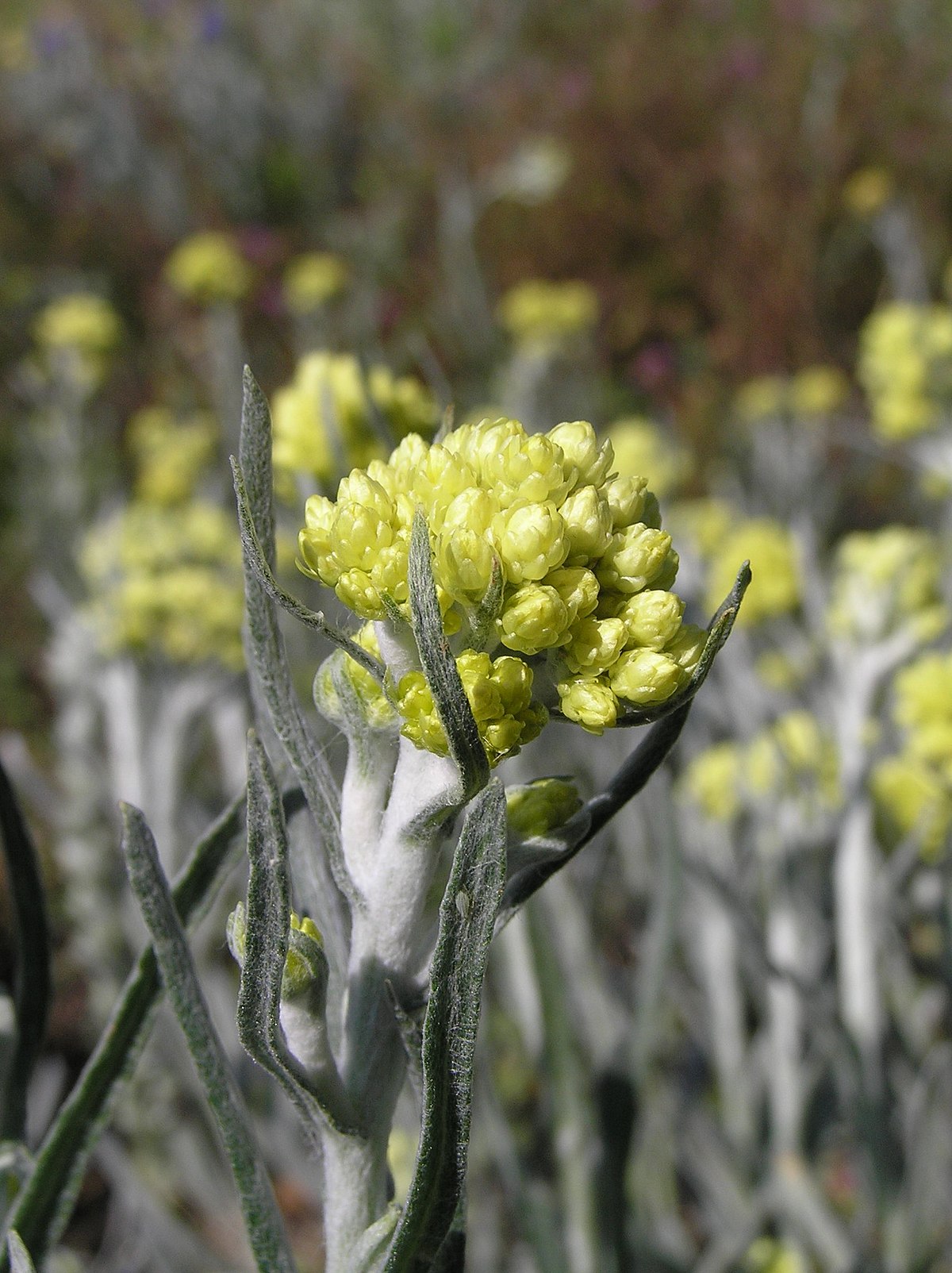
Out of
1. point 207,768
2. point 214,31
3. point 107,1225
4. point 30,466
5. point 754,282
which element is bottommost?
point 107,1225

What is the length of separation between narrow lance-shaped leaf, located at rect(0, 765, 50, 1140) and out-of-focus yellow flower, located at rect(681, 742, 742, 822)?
1172 mm

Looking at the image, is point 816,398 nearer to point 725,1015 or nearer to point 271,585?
point 725,1015

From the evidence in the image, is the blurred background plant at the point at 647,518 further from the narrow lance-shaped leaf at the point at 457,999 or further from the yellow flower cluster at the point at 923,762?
the narrow lance-shaped leaf at the point at 457,999

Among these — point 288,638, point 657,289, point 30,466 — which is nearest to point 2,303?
point 30,466

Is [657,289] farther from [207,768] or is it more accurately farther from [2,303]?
[207,768]

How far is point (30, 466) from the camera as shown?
10.00ft

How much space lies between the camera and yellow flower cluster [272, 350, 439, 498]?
995 millimetres

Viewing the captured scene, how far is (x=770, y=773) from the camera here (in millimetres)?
1541

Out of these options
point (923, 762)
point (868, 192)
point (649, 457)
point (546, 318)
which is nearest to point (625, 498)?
point (923, 762)

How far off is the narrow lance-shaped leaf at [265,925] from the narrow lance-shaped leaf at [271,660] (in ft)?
0.15

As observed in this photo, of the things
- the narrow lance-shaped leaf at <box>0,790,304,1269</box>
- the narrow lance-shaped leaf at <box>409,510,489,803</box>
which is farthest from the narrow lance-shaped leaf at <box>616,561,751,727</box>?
the narrow lance-shaped leaf at <box>0,790,304,1269</box>

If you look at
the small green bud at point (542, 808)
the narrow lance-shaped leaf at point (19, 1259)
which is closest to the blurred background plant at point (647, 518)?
the small green bud at point (542, 808)

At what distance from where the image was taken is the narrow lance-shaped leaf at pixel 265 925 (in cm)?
43

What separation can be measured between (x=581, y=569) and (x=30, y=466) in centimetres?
297
